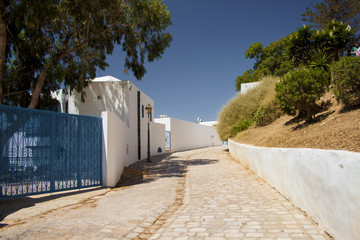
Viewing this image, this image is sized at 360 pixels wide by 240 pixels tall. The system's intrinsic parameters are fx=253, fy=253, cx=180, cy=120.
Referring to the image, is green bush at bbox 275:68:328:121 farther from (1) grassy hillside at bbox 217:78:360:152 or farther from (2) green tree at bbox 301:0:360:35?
(2) green tree at bbox 301:0:360:35

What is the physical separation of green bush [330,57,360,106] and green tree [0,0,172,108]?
24.2 feet

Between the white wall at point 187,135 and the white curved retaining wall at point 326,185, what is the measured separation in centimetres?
1899

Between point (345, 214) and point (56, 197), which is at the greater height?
point (345, 214)

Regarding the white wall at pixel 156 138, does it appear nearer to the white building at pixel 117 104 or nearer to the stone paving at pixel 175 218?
the white building at pixel 117 104

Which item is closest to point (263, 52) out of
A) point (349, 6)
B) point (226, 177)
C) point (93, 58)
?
point (349, 6)

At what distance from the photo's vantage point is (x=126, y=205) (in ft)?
16.7

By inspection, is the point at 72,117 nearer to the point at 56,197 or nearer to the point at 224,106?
the point at 56,197

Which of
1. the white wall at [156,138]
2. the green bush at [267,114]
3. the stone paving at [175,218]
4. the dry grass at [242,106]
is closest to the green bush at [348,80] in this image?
the stone paving at [175,218]

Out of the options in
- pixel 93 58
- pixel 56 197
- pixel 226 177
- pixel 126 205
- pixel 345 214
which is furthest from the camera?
pixel 93 58

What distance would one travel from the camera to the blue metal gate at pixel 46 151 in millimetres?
5004

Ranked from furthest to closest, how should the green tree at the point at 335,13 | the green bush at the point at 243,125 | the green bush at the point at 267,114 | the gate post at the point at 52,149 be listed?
the green tree at the point at 335,13 → the green bush at the point at 243,125 → the green bush at the point at 267,114 → the gate post at the point at 52,149

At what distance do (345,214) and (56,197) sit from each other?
556cm

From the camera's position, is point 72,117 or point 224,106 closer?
point 72,117

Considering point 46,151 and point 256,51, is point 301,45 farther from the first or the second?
point 256,51
